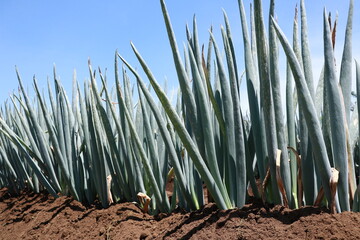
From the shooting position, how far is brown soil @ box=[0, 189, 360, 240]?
35.5 inches

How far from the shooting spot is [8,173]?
8.81 ft

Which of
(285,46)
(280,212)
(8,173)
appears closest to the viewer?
(285,46)

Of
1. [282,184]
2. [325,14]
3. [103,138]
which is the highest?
[325,14]

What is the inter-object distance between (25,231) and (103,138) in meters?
0.53

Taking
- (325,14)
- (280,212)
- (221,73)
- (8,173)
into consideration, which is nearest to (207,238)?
(280,212)

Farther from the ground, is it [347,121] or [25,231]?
[347,121]

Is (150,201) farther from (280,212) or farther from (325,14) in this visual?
(325,14)

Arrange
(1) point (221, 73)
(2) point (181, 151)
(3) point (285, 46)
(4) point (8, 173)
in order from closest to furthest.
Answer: (3) point (285, 46) → (1) point (221, 73) → (2) point (181, 151) → (4) point (8, 173)

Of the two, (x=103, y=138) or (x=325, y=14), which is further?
(x=103, y=138)

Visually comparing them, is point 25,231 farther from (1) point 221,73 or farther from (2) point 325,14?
(2) point 325,14

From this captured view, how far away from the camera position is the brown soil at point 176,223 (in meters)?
0.90

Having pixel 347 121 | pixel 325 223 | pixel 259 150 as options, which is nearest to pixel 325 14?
pixel 347 121

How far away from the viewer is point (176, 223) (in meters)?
1.17

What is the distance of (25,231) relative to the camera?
1.72 m
